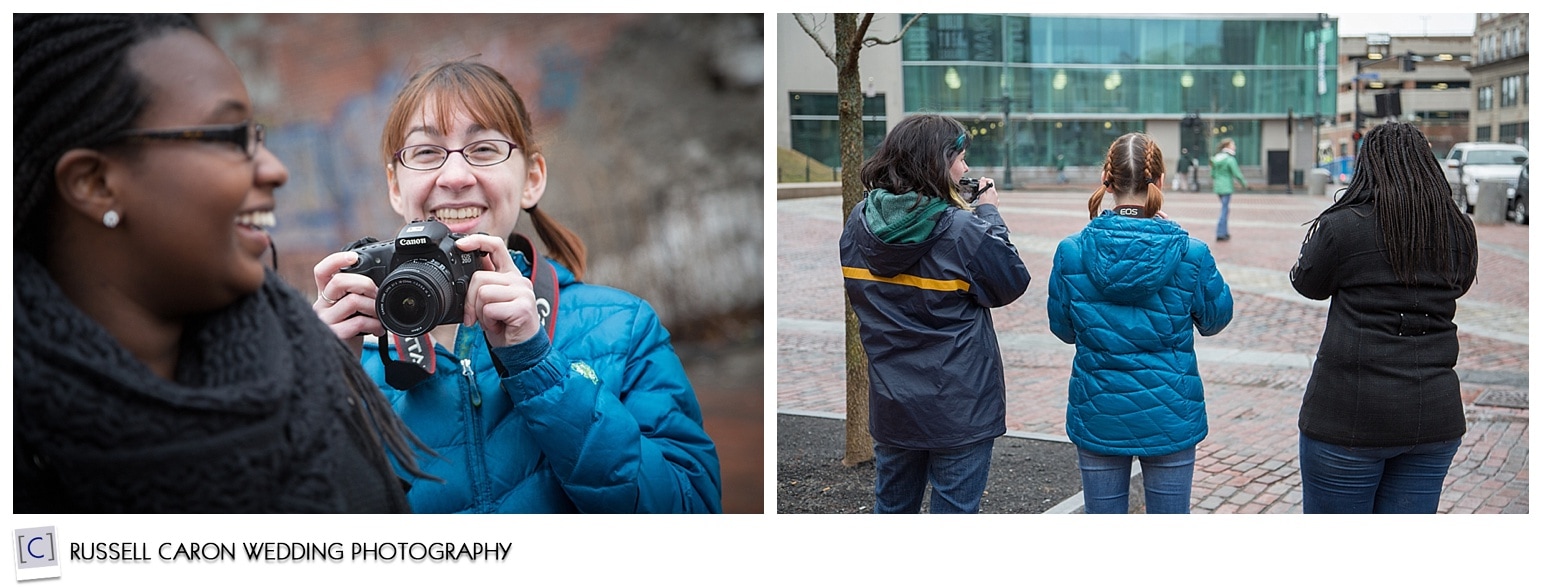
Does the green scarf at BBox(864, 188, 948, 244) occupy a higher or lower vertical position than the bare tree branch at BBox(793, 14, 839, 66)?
lower

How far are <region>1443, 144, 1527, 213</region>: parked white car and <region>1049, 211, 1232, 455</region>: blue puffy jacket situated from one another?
0.77 m

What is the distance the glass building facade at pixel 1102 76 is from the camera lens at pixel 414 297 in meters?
1.94

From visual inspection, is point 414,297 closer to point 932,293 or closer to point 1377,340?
point 932,293

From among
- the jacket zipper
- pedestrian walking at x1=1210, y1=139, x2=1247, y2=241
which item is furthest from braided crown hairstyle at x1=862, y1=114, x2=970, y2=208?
pedestrian walking at x1=1210, y1=139, x2=1247, y2=241

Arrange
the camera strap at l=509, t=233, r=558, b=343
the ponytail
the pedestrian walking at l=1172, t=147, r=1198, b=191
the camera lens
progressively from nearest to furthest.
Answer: the camera lens → the camera strap at l=509, t=233, r=558, b=343 → the ponytail → the pedestrian walking at l=1172, t=147, r=1198, b=191

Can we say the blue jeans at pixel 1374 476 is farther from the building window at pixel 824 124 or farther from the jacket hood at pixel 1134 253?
the building window at pixel 824 124

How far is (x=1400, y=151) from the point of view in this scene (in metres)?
3.29

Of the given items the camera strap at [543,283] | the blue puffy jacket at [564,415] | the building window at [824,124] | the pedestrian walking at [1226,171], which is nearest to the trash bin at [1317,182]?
the pedestrian walking at [1226,171]

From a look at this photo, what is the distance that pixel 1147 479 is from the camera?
3.52 metres

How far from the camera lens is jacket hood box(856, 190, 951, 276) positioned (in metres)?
3.25

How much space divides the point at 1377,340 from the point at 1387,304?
0.33ft

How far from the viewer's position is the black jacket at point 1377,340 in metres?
3.28

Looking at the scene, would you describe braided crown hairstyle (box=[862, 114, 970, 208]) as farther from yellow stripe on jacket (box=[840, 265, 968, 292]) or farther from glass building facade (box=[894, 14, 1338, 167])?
glass building facade (box=[894, 14, 1338, 167])
